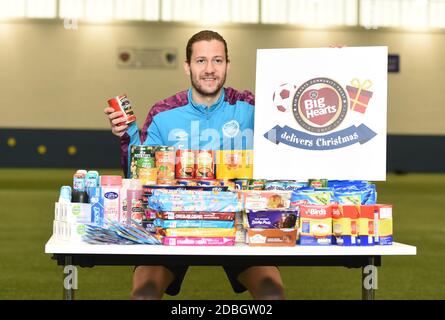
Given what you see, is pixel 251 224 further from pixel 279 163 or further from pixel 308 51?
pixel 308 51

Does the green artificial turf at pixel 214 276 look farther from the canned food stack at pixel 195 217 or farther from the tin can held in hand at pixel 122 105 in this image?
the canned food stack at pixel 195 217

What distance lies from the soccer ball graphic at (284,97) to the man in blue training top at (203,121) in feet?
1.59

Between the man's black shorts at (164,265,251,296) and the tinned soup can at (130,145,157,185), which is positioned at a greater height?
the tinned soup can at (130,145,157,185)

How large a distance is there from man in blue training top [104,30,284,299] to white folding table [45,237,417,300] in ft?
1.03

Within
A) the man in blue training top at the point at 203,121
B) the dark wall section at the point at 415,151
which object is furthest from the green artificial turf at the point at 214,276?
the dark wall section at the point at 415,151

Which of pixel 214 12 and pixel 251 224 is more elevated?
pixel 214 12

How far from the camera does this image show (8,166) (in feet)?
77.8

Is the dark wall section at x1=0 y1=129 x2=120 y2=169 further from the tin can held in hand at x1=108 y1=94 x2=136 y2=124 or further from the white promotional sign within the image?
the white promotional sign

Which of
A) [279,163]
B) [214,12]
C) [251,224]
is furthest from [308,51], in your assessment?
[214,12]

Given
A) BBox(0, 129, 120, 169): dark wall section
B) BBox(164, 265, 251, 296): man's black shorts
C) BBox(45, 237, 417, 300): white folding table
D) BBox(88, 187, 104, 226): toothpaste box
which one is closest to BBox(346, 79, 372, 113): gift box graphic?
BBox(45, 237, 417, 300): white folding table

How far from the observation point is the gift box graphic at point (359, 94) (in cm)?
277

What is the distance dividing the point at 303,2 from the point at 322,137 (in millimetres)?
21219

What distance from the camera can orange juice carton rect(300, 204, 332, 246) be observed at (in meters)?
2.66

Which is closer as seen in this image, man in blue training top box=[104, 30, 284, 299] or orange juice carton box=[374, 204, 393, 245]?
orange juice carton box=[374, 204, 393, 245]
